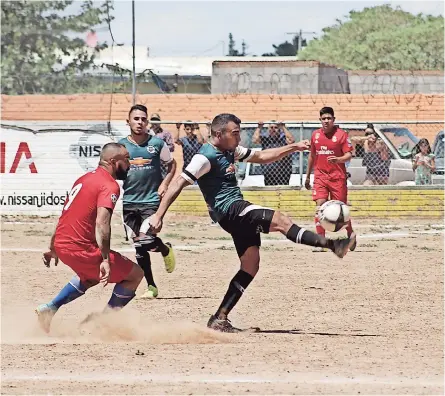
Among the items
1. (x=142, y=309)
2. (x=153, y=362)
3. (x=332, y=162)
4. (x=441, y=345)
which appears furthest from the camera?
(x=332, y=162)

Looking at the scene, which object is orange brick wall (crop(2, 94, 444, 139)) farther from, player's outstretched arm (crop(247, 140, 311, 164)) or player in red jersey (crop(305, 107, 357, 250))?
player's outstretched arm (crop(247, 140, 311, 164))

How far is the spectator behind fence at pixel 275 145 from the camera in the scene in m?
21.2

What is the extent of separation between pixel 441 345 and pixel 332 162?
23.0 ft

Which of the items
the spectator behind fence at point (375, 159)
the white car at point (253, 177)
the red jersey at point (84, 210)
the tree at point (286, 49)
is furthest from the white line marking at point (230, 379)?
the tree at point (286, 49)

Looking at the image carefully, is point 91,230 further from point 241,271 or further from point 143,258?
point 143,258

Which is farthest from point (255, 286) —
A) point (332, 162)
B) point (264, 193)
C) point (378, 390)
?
point (264, 193)

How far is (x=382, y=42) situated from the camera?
6238cm

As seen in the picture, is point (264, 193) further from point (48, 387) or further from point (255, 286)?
point (48, 387)

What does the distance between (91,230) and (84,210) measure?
7.3 inches

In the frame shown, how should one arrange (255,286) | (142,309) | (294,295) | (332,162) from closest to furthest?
(142,309) → (294,295) → (255,286) → (332,162)

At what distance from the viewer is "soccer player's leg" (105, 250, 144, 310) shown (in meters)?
9.16

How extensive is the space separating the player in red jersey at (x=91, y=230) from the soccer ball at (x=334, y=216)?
78.5 inches

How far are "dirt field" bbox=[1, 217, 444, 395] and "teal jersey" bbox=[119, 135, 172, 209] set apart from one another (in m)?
1.11

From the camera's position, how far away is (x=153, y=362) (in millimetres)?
7992
